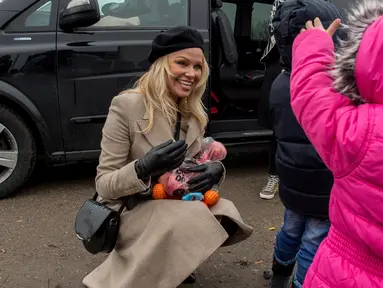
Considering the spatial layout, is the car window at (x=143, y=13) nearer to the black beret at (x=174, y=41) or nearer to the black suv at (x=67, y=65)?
the black suv at (x=67, y=65)

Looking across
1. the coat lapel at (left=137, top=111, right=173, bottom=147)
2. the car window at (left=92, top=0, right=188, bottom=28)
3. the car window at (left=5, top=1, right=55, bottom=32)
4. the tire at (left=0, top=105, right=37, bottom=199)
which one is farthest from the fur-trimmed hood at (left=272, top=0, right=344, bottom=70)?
the tire at (left=0, top=105, right=37, bottom=199)

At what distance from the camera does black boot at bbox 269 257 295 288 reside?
2902mm

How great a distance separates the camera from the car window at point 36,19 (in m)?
4.16

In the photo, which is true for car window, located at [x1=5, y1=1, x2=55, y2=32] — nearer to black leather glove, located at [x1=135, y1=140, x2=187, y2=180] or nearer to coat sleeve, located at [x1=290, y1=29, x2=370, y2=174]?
black leather glove, located at [x1=135, y1=140, x2=187, y2=180]

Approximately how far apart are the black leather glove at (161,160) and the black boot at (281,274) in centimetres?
87

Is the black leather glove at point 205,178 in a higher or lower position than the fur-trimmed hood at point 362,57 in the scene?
lower

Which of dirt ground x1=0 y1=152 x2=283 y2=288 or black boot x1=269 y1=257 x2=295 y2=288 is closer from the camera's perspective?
black boot x1=269 y1=257 x2=295 y2=288

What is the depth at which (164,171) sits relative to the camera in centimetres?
245

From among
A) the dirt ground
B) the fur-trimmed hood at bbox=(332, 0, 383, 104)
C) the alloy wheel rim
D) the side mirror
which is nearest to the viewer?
the fur-trimmed hood at bbox=(332, 0, 383, 104)

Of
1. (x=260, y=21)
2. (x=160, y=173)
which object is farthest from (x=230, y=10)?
(x=160, y=173)

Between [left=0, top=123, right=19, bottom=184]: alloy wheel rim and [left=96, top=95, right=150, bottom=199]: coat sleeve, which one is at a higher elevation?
[left=96, top=95, right=150, bottom=199]: coat sleeve

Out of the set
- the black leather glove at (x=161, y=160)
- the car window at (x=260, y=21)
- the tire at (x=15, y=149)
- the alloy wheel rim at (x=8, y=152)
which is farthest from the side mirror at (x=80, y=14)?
the car window at (x=260, y=21)

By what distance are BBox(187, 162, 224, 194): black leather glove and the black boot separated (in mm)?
585

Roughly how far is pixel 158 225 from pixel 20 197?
7.28ft
